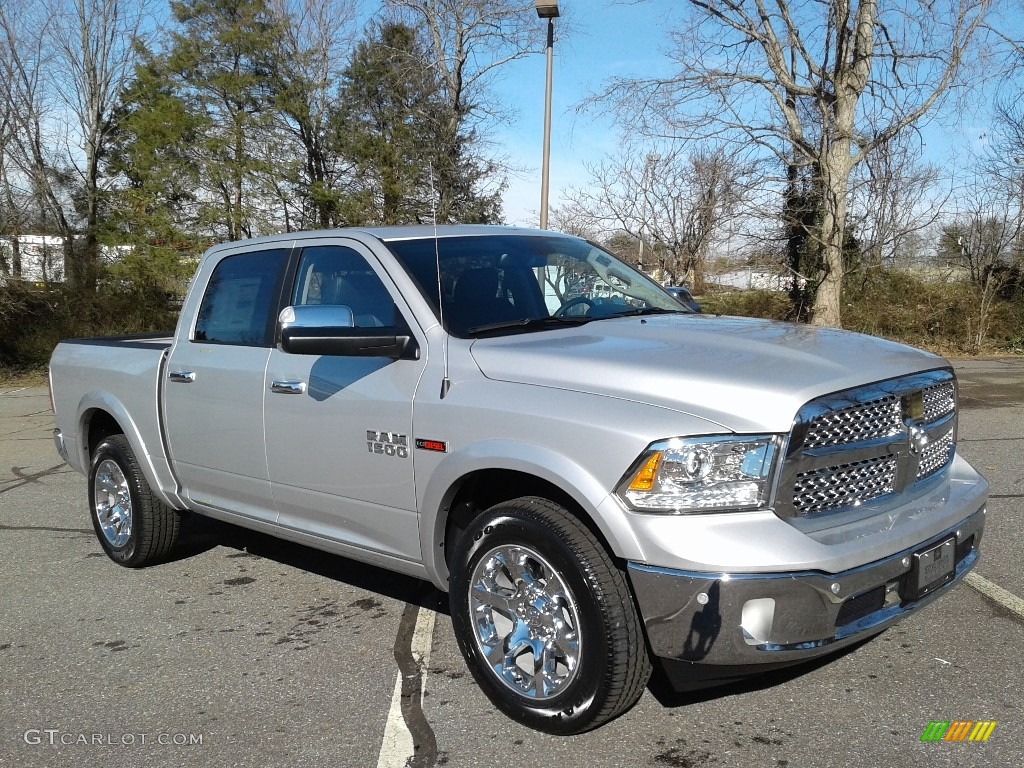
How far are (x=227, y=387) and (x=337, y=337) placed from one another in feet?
4.13

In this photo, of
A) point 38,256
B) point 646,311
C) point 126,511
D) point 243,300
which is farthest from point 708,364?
point 38,256

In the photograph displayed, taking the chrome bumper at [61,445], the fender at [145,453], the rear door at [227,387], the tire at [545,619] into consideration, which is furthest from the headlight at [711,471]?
the chrome bumper at [61,445]

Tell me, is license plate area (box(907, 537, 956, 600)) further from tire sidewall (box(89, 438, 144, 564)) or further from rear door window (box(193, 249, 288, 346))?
tire sidewall (box(89, 438, 144, 564))

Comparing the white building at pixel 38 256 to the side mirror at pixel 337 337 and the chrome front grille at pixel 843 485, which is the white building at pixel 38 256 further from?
the chrome front grille at pixel 843 485

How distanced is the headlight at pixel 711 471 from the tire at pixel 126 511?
139 inches

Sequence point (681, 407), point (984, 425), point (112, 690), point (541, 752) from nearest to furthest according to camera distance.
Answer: point (681, 407), point (541, 752), point (112, 690), point (984, 425)

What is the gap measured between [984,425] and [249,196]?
18.0 m

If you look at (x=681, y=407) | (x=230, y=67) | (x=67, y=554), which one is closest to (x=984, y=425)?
(x=681, y=407)

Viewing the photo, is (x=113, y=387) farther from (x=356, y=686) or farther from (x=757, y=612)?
(x=757, y=612)

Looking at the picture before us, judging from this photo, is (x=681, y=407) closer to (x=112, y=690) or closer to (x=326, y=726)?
(x=326, y=726)

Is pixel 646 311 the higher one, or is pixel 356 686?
pixel 646 311

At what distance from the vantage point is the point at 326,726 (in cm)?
342

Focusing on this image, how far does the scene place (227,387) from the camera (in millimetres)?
4539

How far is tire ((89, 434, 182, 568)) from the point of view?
531cm
